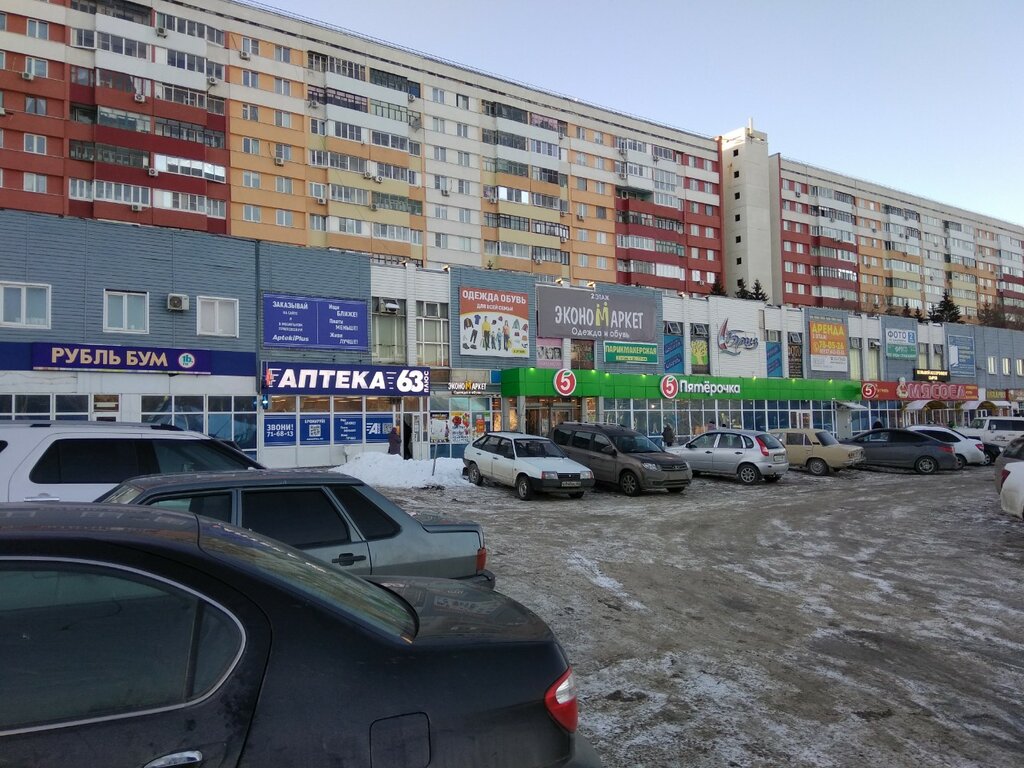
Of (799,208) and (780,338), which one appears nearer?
(780,338)

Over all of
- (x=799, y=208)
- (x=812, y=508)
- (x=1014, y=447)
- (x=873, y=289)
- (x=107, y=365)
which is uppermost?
(x=799, y=208)

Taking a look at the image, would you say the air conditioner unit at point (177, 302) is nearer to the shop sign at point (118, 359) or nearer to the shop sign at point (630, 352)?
the shop sign at point (118, 359)

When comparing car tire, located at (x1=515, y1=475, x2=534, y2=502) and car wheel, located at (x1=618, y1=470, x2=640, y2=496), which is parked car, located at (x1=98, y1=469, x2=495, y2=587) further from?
car wheel, located at (x1=618, y1=470, x2=640, y2=496)

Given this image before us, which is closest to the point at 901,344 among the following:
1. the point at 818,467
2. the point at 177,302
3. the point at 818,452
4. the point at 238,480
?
the point at 818,452

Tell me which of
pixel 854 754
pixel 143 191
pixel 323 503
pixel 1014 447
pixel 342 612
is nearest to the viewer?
pixel 342 612

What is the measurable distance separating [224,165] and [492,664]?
167 ft

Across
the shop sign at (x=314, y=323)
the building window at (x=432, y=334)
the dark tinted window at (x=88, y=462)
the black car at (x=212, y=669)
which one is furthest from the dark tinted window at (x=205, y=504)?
the building window at (x=432, y=334)

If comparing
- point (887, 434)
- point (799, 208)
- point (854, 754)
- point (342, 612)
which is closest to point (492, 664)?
point (342, 612)

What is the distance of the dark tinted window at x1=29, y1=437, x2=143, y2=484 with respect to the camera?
6.48 meters

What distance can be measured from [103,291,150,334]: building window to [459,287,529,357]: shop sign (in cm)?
1313

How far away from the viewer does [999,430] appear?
29797 millimetres

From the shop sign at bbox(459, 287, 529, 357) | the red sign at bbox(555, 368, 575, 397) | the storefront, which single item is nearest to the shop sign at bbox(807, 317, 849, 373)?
the red sign at bbox(555, 368, 575, 397)

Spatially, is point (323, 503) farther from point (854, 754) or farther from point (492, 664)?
point (854, 754)

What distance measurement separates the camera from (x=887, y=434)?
25609 millimetres
